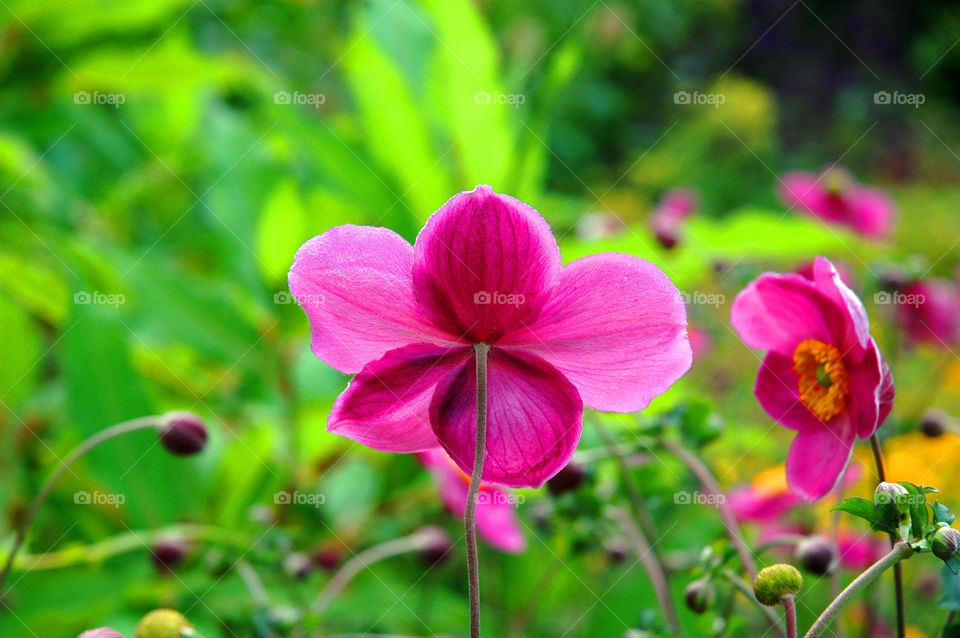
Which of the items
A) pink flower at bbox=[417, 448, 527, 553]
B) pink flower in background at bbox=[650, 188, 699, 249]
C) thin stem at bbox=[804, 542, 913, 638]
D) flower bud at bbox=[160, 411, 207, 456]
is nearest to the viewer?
thin stem at bbox=[804, 542, 913, 638]

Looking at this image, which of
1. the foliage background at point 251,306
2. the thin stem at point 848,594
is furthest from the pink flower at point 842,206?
the thin stem at point 848,594

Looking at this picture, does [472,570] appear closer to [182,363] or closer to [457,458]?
[457,458]

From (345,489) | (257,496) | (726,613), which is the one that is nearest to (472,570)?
(726,613)

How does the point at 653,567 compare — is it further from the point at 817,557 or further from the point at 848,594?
the point at 848,594

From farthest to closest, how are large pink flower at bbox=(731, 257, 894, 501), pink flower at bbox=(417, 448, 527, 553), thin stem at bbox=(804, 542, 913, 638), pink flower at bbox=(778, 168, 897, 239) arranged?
pink flower at bbox=(778, 168, 897, 239) < pink flower at bbox=(417, 448, 527, 553) < large pink flower at bbox=(731, 257, 894, 501) < thin stem at bbox=(804, 542, 913, 638)

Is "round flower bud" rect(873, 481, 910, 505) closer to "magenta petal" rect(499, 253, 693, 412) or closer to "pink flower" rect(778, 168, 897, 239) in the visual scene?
"magenta petal" rect(499, 253, 693, 412)

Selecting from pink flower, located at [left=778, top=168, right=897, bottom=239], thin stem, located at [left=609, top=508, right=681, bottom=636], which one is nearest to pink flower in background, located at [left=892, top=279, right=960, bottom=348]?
pink flower, located at [left=778, top=168, right=897, bottom=239]
